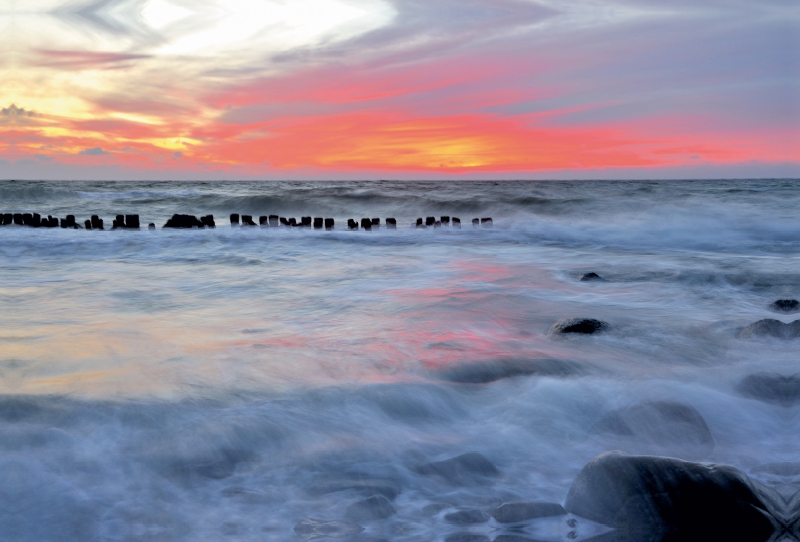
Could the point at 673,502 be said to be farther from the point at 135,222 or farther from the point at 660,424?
the point at 135,222

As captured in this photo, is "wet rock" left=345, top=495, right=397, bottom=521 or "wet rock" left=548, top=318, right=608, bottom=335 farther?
"wet rock" left=548, top=318, right=608, bottom=335

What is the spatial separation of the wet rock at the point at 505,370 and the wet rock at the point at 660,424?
0.78 metres

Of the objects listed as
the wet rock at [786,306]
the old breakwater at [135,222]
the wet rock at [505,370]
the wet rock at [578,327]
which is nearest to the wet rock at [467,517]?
the wet rock at [505,370]

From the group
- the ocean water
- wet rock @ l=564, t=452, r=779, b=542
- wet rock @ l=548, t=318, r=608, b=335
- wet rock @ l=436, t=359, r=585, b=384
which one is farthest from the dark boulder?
wet rock @ l=564, t=452, r=779, b=542

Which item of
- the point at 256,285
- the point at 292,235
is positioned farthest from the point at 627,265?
the point at 292,235

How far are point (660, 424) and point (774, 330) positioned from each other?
8.36 ft

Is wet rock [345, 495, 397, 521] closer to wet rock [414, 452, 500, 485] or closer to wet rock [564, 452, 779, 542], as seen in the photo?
wet rock [414, 452, 500, 485]

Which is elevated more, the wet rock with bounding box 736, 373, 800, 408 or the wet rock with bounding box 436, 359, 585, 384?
the wet rock with bounding box 436, 359, 585, 384

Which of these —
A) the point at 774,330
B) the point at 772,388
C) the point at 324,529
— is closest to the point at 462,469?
the point at 324,529

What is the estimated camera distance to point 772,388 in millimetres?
4109

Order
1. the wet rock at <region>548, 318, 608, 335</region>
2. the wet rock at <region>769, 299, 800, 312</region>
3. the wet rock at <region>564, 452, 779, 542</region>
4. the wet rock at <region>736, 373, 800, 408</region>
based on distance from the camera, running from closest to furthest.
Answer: the wet rock at <region>564, 452, 779, 542</region>
the wet rock at <region>736, 373, 800, 408</region>
the wet rock at <region>548, 318, 608, 335</region>
the wet rock at <region>769, 299, 800, 312</region>

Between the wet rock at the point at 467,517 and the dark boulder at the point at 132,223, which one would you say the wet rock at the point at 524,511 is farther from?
the dark boulder at the point at 132,223

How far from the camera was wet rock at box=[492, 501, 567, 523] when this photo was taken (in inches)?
102

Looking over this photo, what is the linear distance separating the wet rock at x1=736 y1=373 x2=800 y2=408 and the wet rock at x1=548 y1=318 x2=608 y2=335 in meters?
1.38
